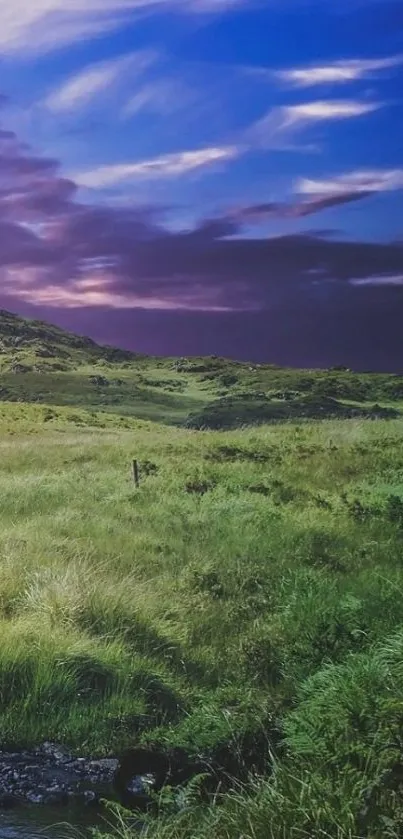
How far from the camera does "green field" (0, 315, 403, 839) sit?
5.30 meters

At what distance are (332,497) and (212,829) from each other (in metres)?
13.2

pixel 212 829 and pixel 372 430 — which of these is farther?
pixel 372 430

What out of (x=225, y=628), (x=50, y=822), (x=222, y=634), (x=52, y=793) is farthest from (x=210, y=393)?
(x=50, y=822)

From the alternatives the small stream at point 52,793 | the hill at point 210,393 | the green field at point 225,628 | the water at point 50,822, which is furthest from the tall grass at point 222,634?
the hill at point 210,393

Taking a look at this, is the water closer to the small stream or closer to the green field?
the small stream

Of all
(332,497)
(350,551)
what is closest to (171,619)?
(350,551)

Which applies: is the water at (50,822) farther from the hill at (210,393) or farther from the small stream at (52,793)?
the hill at (210,393)

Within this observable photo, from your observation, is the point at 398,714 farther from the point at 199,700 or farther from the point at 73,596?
the point at 73,596

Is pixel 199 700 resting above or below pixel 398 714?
below

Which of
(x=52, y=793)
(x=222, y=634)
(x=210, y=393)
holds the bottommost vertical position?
(x=52, y=793)

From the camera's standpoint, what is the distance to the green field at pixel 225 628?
5.30 metres

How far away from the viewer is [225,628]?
10.2m

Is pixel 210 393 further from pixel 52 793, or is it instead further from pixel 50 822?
pixel 50 822

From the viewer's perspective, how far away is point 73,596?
973cm
